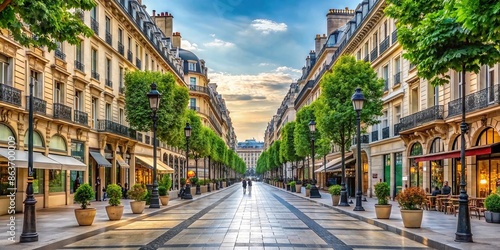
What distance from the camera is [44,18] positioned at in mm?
9906

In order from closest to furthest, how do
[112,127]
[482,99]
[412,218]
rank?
[412,218], [482,99], [112,127]

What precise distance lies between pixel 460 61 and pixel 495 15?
4071 mm

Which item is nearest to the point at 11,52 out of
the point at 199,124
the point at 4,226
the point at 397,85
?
the point at 4,226

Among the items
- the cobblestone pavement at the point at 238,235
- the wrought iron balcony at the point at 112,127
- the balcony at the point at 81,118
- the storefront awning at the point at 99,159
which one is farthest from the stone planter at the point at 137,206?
the wrought iron balcony at the point at 112,127

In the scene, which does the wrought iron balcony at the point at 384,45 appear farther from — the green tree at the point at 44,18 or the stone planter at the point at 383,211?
the green tree at the point at 44,18

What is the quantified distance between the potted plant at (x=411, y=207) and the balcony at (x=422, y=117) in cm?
1343

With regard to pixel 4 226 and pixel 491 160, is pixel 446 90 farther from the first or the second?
pixel 4 226

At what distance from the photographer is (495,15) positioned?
28.8 ft

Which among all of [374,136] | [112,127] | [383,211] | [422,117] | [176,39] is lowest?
[383,211]

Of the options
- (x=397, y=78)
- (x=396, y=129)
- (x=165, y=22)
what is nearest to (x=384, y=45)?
(x=397, y=78)

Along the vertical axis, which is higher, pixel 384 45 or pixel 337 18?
pixel 337 18

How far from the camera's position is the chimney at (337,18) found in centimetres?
7181

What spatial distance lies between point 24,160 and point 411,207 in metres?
16.3

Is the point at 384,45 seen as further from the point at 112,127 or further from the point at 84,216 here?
the point at 84,216
